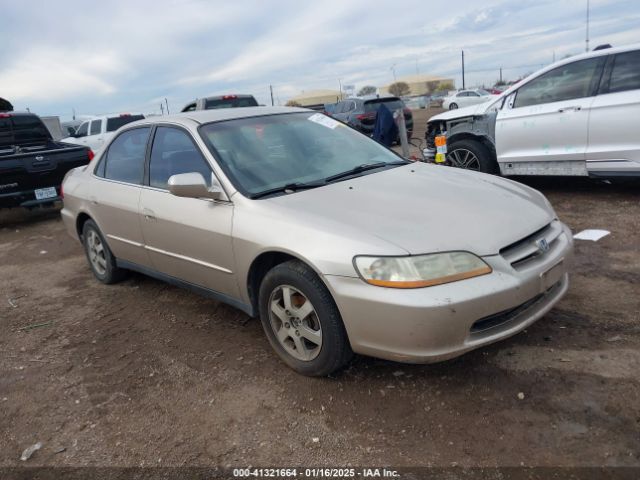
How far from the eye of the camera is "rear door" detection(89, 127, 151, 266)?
416cm

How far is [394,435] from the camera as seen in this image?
2518 mm

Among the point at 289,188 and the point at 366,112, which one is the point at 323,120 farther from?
the point at 366,112

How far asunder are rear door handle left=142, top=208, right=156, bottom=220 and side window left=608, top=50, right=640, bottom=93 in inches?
200

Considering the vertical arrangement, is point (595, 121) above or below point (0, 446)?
above

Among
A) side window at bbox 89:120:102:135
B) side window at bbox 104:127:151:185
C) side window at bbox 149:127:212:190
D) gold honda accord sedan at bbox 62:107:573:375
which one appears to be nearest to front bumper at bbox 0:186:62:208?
side window at bbox 104:127:151:185

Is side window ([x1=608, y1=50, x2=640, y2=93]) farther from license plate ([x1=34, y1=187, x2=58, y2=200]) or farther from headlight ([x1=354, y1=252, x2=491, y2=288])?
license plate ([x1=34, y1=187, x2=58, y2=200])

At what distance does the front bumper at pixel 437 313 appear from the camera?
247 centimetres

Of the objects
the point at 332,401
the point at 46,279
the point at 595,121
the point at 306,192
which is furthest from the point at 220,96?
the point at 332,401

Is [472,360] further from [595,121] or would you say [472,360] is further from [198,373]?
[595,121]

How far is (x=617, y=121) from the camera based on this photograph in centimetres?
571

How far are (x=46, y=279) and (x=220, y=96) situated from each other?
339 inches

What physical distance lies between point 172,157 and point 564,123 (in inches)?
182

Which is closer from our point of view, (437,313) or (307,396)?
(437,313)

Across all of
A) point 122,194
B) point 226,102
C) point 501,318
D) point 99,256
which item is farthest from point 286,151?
point 226,102
